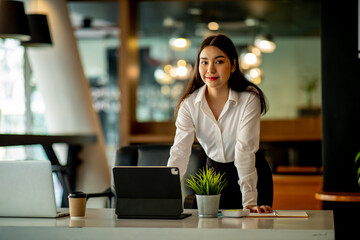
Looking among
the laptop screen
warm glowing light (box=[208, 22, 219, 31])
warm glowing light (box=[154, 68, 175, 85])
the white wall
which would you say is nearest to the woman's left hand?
the laptop screen

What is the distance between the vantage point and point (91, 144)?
23.1ft

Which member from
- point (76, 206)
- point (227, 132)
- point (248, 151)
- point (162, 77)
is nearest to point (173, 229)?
point (76, 206)

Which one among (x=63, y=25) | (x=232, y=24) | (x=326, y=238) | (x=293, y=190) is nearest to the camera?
(x=326, y=238)

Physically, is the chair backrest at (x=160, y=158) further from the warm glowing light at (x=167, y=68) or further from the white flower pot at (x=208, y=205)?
the warm glowing light at (x=167, y=68)

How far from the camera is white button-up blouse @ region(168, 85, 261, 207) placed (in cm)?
271

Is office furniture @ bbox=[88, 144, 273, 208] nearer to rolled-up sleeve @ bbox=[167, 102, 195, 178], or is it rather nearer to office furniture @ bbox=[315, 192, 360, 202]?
rolled-up sleeve @ bbox=[167, 102, 195, 178]

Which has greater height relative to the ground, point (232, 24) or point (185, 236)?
point (232, 24)

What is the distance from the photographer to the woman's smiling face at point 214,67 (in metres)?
2.78

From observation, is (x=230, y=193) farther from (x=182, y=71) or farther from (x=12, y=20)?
(x=182, y=71)

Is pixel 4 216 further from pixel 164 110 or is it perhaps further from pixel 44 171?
pixel 164 110

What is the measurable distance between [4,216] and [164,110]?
29.6 ft

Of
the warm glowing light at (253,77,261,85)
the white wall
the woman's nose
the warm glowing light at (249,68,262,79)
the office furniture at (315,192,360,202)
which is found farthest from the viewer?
the warm glowing light at (253,77,261,85)

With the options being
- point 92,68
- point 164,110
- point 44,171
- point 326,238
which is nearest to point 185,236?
point 326,238

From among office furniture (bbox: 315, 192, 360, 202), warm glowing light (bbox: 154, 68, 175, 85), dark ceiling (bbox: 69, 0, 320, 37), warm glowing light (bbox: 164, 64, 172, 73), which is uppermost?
dark ceiling (bbox: 69, 0, 320, 37)
